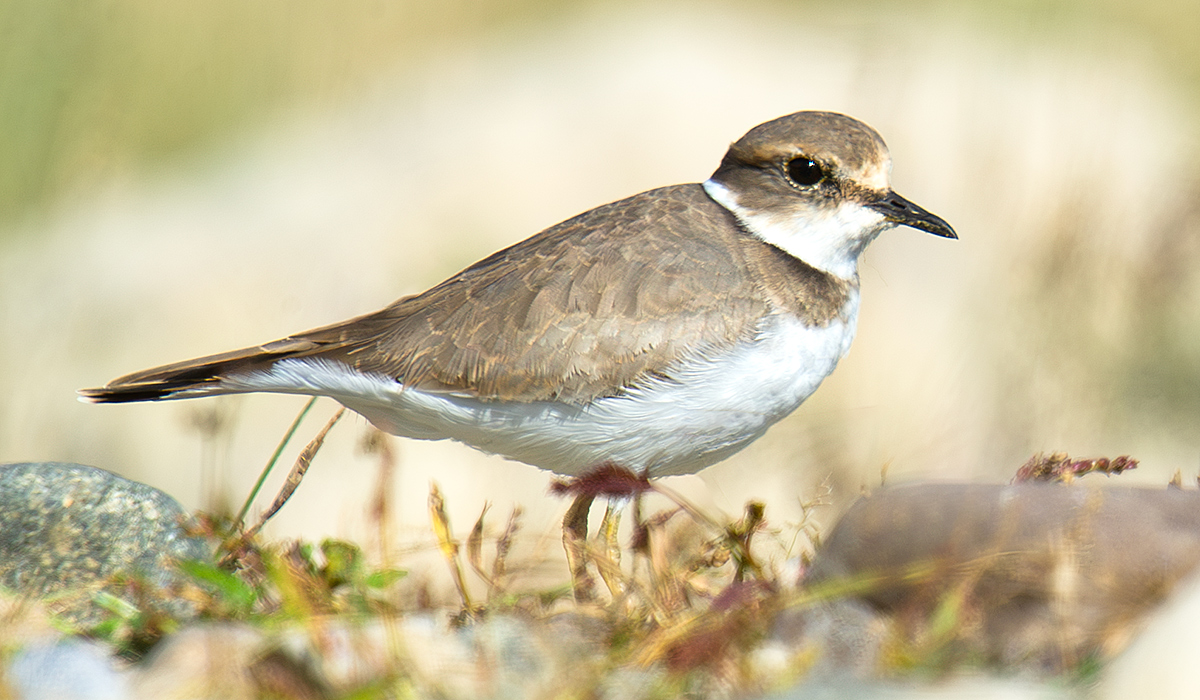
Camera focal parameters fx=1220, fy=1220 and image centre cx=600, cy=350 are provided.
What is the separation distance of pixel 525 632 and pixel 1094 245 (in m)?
5.01

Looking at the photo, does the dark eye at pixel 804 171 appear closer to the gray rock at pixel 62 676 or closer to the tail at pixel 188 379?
the tail at pixel 188 379

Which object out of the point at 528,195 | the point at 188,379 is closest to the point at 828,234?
the point at 188,379

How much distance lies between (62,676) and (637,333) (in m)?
1.87

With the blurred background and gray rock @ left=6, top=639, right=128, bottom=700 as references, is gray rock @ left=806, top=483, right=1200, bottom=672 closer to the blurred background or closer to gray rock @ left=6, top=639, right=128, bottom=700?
the blurred background

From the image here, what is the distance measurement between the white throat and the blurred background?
0.61 m

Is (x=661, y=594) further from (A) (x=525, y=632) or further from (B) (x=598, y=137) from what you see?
(B) (x=598, y=137)

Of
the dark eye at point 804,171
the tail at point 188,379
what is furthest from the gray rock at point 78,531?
the dark eye at point 804,171

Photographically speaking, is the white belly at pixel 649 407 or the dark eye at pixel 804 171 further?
the dark eye at pixel 804 171

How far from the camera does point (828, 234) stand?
3.91m

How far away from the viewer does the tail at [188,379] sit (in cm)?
381

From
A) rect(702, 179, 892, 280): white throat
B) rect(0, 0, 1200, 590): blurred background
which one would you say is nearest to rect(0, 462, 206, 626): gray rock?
rect(0, 0, 1200, 590): blurred background

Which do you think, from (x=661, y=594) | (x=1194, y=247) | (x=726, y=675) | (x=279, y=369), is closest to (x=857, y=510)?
(x=661, y=594)

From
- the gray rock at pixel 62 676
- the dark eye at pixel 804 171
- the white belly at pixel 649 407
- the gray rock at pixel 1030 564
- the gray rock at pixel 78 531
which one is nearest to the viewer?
the gray rock at pixel 62 676

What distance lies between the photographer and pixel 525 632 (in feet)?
8.02
